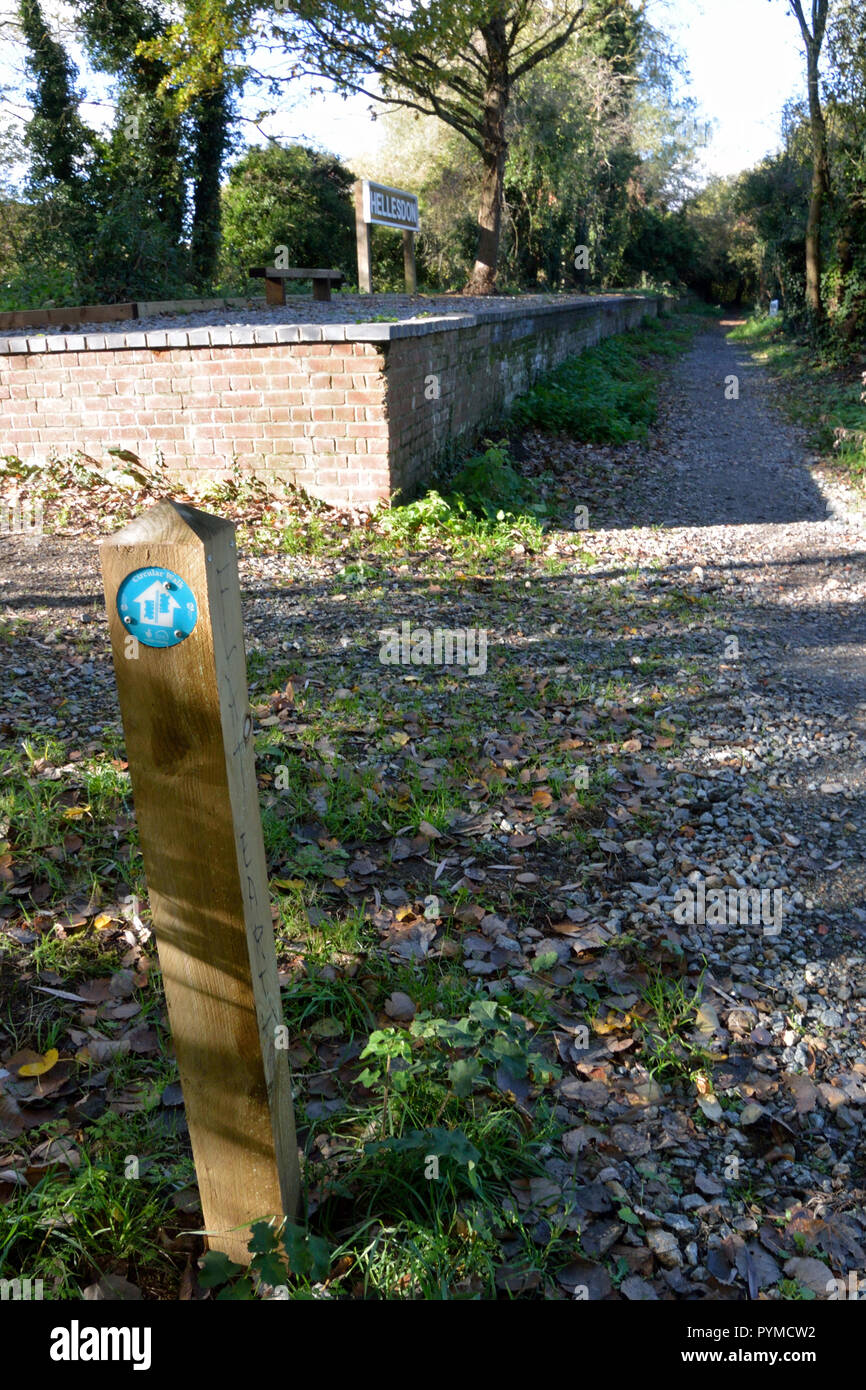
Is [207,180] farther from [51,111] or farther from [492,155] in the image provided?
[492,155]

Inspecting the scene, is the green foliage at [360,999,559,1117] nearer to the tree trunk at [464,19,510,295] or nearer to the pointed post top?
the pointed post top

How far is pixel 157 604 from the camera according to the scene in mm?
1461

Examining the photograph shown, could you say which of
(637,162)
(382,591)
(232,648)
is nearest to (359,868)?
(232,648)

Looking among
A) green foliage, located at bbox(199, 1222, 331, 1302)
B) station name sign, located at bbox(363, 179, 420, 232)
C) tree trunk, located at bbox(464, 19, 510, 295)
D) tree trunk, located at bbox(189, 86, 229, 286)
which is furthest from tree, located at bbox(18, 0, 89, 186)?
green foliage, located at bbox(199, 1222, 331, 1302)

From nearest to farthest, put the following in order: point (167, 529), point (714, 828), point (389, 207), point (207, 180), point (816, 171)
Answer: point (167, 529), point (714, 828), point (389, 207), point (207, 180), point (816, 171)

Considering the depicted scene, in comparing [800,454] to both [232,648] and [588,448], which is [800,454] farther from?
[232,648]

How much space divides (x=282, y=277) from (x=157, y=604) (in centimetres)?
1097

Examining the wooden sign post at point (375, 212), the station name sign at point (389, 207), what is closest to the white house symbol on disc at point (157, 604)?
the wooden sign post at point (375, 212)

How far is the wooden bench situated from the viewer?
36.4ft

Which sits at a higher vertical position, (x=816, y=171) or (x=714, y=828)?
(x=816, y=171)

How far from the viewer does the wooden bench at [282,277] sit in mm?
11094

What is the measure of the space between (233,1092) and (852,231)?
20630mm

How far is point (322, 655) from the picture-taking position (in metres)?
5.23

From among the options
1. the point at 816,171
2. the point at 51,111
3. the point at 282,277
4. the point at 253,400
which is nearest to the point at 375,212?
the point at 282,277
